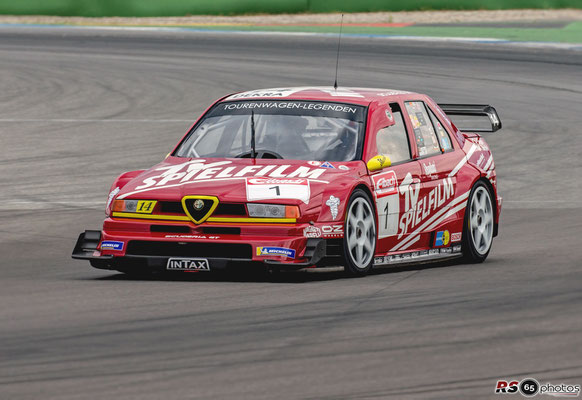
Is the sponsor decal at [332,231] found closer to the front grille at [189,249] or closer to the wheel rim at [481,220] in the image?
the front grille at [189,249]

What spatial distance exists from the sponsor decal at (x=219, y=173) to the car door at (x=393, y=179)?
60 cm

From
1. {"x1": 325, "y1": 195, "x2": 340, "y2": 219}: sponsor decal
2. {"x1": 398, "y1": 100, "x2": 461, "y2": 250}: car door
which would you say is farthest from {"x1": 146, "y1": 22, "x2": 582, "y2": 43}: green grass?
{"x1": 325, "y1": 195, "x2": 340, "y2": 219}: sponsor decal

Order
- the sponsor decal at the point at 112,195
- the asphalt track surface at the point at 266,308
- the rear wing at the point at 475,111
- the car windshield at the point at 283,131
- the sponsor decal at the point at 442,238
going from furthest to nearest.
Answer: the rear wing at the point at 475,111
the sponsor decal at the point at 442,238
the car windshield at the point at 283,131
the sponsor decal at the point at 112,195
the asphalt track surface at the point at 266,308

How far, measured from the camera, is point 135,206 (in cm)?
987

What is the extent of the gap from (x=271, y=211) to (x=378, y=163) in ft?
3.53

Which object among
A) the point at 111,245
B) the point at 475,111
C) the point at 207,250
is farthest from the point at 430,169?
the point at 111,245

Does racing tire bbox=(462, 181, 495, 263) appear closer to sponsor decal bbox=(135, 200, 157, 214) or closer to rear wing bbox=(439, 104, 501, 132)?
rear wing bbox=(439, 104, 501, 132)

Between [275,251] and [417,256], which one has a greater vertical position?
[275,251]

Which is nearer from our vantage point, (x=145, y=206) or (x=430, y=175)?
(x=145, y=206)

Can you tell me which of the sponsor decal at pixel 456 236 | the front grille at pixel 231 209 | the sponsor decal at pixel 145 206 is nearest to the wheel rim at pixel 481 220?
the sponsor decal at pixel 456 236

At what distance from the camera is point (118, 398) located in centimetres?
604

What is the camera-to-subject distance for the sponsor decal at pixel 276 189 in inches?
380

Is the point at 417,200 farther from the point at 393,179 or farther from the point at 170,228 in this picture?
the point at 170,228

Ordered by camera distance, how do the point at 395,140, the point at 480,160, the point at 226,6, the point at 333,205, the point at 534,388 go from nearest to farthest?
the point at 534,388
the point at 333,205
the point at 395,140
the point at 480,160
the point at 226,6
